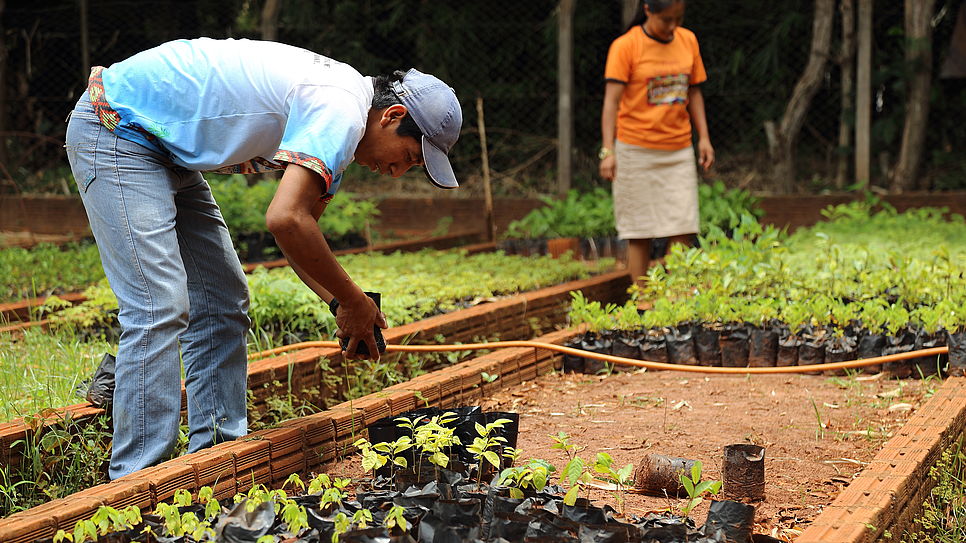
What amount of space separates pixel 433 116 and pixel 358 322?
1.87ft

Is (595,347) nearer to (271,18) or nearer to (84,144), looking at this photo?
(84,144)

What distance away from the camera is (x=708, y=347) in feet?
14.2

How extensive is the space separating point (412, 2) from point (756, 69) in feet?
12.4

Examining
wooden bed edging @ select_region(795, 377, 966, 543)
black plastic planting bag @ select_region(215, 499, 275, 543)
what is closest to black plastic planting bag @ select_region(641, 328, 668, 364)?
wooden bed edging @ select_region(795, 377, 966, 543)

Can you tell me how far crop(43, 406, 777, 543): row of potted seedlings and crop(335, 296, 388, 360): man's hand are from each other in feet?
1.07

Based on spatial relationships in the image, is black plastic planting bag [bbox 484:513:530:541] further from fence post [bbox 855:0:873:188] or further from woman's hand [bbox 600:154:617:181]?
fence post [bbox 855:0:873:188]

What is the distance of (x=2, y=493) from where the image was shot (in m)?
2.72

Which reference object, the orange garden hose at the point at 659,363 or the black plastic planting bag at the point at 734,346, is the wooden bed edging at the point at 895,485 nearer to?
the orange garden hose at the point at 659,363

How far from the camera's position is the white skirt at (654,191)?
5961mm

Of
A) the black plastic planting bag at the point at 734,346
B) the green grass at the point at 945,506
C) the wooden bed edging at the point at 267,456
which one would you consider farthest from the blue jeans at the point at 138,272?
the black plastic planting bag at the point at 734,346

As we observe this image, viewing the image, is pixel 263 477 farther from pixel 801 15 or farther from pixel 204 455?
pixel 801 15

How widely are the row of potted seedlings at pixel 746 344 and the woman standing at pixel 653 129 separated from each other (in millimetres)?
1478

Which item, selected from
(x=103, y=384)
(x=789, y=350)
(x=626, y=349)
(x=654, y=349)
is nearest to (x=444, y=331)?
(x=626, y=349)

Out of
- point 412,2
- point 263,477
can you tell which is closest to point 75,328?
point 263,477
